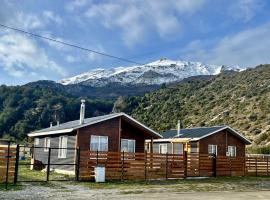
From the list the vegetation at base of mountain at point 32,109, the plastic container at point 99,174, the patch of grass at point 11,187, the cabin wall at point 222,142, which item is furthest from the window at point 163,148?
the vegetation at base of mountain at point 32,109

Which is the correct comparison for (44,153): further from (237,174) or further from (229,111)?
(229,111)

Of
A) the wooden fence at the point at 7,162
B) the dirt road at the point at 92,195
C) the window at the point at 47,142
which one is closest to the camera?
the dirt road at the point at 92,195

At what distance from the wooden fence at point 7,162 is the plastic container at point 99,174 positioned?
15.7 ft

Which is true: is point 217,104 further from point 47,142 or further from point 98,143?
point 98,143

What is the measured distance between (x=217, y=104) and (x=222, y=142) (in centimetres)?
4371

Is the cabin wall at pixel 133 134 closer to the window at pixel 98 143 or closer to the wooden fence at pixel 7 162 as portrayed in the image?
the window at pixel 98 143

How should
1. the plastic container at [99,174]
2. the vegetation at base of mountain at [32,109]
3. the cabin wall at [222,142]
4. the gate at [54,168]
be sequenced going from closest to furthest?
the plastic container at [99,174] < the gate at [54,168] < the cabin wall at [222,142] < the vegetation at base of mountain at [32,109]

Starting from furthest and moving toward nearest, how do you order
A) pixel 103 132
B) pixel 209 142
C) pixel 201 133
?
pixel 201 133 < pixel 209 142 < pixel 103 132

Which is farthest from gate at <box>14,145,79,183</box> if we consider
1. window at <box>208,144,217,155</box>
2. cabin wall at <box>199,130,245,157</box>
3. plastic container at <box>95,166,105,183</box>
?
window at <box>208,144,217,155</box>

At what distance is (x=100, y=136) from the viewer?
27125 mm

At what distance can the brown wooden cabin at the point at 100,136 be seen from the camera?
26500 millimetres

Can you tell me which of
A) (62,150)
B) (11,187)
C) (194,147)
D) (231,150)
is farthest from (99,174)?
(231,150)

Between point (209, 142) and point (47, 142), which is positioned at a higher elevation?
point (209, 142)

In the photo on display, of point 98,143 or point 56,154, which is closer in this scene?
point 98,143
